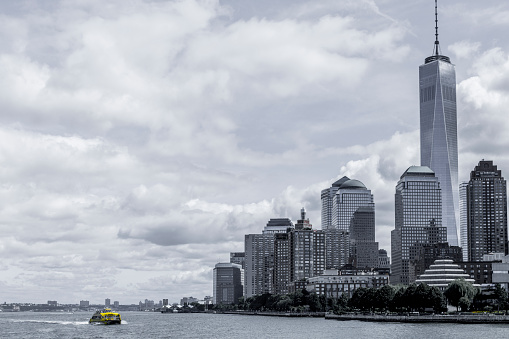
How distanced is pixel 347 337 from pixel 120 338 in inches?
2149

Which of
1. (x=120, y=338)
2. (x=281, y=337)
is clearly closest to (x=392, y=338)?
(x=281, y=337)

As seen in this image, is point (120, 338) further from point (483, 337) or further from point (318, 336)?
point (483, 337)

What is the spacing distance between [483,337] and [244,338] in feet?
185

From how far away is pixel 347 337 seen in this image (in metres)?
188

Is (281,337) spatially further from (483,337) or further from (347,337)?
(483,337)

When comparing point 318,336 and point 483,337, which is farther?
point 318,336

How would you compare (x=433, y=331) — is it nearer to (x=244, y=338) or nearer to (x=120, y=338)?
(x=244, y=338)

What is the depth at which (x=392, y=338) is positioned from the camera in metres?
179

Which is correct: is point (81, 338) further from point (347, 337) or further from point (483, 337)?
point (483, 337)

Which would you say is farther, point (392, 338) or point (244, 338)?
point (244, 338)

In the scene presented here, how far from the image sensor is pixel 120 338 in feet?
651

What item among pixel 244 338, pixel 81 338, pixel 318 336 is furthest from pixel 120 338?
pixel 318 336

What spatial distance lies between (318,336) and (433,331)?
28109 millimetres

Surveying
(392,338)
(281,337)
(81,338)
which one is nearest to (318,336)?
(281,337)
